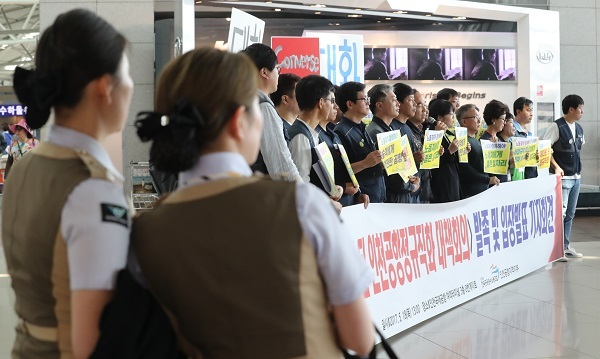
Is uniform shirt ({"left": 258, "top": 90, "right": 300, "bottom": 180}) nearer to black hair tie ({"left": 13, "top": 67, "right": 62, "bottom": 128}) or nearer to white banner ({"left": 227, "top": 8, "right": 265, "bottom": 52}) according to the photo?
white banner ({"left": 227, "top": 8, "right": 265, "bottom": 52})

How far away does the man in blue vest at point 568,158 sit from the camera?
8.19 meters

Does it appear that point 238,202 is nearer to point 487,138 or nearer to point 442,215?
point 442,215

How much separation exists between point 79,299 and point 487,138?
251 inches

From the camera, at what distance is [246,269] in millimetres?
1369

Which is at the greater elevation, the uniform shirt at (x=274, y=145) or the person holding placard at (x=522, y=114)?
the person holding placard at (x=522, y=114)

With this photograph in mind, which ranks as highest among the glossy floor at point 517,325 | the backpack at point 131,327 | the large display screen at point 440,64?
the large display screen at point 440,64

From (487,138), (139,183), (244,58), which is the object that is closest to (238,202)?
(244,58)

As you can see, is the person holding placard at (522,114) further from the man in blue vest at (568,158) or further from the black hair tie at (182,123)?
the black hair tie at (182,123)

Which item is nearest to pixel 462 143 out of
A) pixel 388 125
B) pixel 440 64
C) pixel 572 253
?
pixel 388 125

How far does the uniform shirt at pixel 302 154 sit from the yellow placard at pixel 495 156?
274 centimetres

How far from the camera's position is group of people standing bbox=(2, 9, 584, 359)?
1372mm

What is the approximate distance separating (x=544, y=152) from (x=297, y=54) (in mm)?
2711

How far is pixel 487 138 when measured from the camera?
7.43 m

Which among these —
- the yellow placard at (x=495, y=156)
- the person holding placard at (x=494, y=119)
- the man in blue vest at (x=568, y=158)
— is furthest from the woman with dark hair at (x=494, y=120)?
the man in blue vest at (x=568, y=158)
